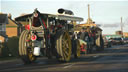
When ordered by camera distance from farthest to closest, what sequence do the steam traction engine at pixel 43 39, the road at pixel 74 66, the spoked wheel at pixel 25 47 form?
the spoked wheel at pixel 25 47 → the steam traction engine at pixel 43 39 → the road at pixel 74 66

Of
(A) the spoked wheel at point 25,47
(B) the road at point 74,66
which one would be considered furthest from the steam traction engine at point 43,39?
(B) the road at point 74,66

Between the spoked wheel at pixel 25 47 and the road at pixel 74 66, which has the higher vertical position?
the spoked wheel at pixel 25 47

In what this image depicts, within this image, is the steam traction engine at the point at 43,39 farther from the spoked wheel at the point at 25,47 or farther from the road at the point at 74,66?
the road at the point at 74,66

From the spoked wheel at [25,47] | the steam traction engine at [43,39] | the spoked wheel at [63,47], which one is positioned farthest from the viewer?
the spoked wheel at [25,47]

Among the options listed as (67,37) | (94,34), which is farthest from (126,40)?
(67,37)

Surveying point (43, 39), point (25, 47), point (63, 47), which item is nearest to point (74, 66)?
point (63, 47)

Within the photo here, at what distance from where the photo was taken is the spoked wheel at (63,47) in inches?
523

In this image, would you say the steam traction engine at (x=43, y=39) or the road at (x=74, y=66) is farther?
the steam traction engine at (x=43, y=39)

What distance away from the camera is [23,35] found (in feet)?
45.3

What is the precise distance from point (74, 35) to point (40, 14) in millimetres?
4345

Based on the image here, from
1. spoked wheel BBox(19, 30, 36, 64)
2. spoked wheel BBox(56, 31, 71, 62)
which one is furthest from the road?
spoked wheel BBox(19, 30, 36, 64)

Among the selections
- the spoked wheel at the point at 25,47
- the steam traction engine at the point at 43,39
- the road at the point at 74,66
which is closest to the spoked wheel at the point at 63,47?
the steam traction engine at the point at 43,39

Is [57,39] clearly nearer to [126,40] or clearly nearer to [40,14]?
[40,14]

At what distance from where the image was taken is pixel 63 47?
13.9m
